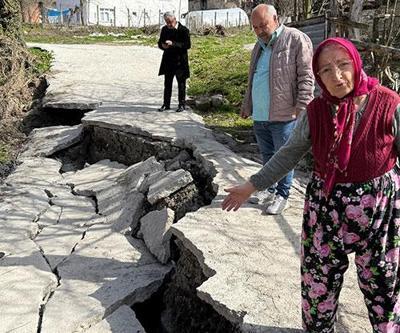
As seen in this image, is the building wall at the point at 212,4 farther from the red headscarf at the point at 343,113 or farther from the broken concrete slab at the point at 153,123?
the red headscarf at the point at 343,113

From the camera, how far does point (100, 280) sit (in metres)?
4.04

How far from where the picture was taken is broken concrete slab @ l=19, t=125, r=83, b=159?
25.1 feet

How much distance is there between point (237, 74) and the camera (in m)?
10.4

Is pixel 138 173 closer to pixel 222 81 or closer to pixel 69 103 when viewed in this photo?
pixel 69 103

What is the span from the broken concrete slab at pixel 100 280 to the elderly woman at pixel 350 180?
70.8 inches

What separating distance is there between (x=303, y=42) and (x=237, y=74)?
6.46m

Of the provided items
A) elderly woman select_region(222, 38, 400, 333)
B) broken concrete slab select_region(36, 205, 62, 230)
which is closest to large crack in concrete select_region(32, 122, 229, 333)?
broken concrete slab select_region(36, 205, 62, 230)

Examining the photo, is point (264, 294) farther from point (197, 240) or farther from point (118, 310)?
point (118, 310)

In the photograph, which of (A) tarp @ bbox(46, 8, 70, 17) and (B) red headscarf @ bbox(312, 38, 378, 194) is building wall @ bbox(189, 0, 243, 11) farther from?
(B) red headscarf @ bbox(312, 38, 378, 194)

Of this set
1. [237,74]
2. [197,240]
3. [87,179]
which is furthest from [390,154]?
[237,74]

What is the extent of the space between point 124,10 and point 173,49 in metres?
29.9

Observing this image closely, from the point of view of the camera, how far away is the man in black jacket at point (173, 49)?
7535 mm

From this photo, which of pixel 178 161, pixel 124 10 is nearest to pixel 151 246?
pixel 178 161

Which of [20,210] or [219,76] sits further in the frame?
[219,76]
